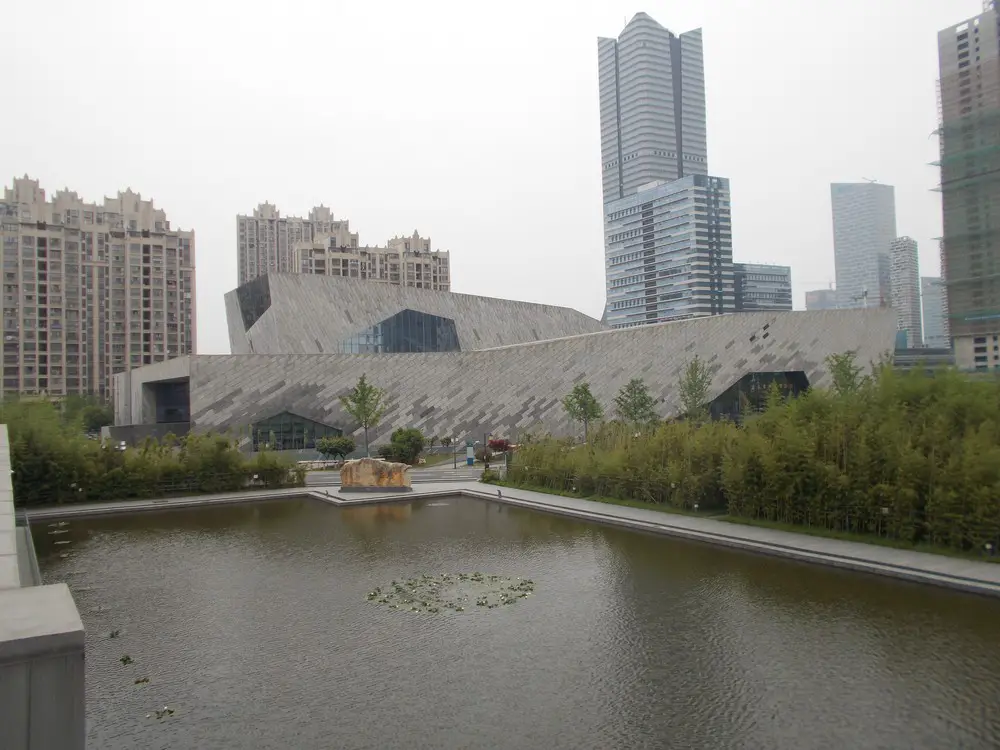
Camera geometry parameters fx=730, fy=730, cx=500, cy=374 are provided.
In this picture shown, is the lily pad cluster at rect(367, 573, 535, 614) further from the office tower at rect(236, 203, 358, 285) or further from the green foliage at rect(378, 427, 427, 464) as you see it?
the office tower at rect(236, 203, 358, 285)

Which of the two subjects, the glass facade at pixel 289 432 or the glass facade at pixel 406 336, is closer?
the glass facade at pixel 289 432

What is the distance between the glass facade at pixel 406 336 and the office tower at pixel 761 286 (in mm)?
81782

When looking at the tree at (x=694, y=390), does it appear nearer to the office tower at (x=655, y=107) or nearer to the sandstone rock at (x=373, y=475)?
the sandstone rock at (x=373, y=475)

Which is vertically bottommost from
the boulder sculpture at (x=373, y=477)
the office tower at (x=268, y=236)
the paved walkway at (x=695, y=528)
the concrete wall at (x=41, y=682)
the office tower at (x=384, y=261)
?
the paved walkway at (x=695, y=528)

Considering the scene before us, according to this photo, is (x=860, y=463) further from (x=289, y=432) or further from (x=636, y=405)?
(x=289, y=432)

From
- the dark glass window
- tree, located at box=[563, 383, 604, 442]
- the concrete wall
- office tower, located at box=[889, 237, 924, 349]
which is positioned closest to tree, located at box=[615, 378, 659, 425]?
tree, located at box=[563, 383, 604, 442]

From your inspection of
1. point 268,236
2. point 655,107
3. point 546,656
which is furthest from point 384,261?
point 655,107

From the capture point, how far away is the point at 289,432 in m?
A: 38.6

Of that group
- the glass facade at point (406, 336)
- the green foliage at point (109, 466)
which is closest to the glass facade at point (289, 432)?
the glass facade at point (406, 336)

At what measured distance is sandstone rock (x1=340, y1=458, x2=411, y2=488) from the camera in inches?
985

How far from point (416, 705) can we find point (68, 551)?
1203 cm

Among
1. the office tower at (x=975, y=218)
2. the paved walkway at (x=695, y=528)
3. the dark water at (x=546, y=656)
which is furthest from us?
the office tower at (x=975, y=218)

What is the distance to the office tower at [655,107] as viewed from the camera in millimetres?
147250

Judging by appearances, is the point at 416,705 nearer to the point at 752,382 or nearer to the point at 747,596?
the point at 747,596
